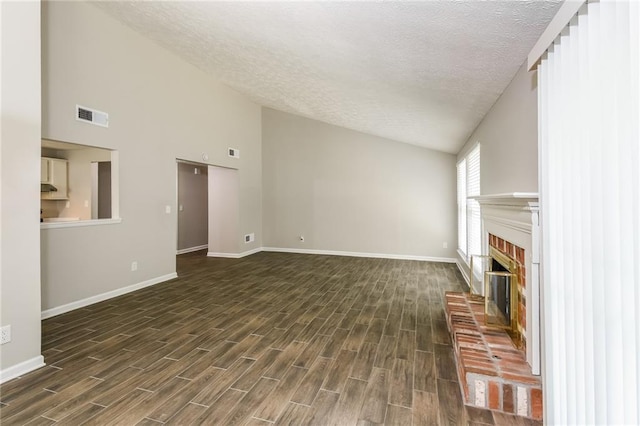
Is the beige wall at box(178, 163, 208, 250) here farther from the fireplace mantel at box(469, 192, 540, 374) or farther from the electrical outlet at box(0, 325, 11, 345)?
the fireplace mantel at box(469, 192, 540, 374)

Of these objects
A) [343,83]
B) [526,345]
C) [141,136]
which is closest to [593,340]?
[526,345]

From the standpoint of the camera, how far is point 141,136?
4562 millimetres

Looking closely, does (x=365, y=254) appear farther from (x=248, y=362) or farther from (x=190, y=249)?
(x=248, y=362)

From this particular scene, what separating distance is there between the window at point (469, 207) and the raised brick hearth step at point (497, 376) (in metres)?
2.10

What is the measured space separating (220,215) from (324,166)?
9.09 feet

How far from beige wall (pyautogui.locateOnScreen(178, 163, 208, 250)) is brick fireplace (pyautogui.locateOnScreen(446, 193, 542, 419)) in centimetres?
721

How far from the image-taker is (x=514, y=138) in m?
2.72

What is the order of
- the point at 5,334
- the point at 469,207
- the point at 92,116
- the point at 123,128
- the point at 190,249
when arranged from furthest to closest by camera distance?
1. the point at 190,249
2. the point at 469,207
3. the point at 123,128
4. the point at 92,116
5. the point at 5,334

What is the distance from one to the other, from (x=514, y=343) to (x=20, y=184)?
389 cm

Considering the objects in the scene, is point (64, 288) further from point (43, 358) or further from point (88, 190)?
point (88, 190)

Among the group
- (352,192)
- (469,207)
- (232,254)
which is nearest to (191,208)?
(232,254)

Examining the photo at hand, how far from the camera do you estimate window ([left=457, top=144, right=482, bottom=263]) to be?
15.1ft

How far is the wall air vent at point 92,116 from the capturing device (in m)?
3.73

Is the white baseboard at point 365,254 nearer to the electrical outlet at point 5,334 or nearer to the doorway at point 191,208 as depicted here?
the doorway at point 191,208
